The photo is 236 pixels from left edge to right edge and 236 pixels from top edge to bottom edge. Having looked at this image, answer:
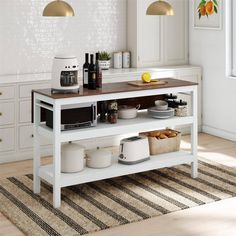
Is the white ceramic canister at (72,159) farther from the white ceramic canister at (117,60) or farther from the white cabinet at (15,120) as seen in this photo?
the white ceramic canister at (117,60)

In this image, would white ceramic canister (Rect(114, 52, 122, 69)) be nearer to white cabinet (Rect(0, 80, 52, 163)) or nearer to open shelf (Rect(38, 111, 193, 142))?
white cabinet (Rect(0, 80, 52, 163))

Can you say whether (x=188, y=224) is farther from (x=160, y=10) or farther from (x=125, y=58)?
(x=125, y=58)

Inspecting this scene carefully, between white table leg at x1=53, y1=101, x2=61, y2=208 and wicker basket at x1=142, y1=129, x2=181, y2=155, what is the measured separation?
110cm

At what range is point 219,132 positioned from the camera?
7.39 metres

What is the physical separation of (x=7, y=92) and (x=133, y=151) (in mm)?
1629

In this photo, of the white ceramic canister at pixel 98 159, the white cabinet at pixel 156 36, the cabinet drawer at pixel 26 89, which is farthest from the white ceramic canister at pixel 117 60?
the white ceramic canister at pixel 98 159

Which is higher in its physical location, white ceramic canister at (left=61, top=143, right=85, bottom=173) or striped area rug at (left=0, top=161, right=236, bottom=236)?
white ceramic canister at (left=61, top=143, right=85, bottom=173)

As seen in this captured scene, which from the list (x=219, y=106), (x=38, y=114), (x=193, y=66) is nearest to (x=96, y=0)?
(x=193, y=66)

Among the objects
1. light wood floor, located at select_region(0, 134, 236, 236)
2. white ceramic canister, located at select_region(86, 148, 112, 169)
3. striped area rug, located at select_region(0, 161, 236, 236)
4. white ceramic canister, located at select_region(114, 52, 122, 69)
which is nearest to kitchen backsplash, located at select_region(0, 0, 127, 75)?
white ceramic canister, located at select_region(114, 52, 122, 69)

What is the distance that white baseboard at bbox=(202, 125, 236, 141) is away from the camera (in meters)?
7.20

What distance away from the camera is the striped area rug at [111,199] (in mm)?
4562

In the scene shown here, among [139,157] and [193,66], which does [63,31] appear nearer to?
[193,66]

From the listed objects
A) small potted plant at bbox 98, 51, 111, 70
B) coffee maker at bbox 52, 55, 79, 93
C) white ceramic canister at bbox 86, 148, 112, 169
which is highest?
small potted plant at bbox 98, 51, 111, 70

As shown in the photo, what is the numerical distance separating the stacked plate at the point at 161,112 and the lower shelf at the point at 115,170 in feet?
1.27
